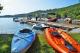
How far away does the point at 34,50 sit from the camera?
15.2m

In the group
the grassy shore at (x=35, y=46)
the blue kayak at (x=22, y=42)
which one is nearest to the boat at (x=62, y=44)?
the grassy shore at (x=35, y=46)

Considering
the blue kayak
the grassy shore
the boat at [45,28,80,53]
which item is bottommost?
the grassy shore

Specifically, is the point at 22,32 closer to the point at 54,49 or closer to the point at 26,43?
the point at 26,43

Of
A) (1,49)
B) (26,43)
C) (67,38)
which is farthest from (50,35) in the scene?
(1,49)

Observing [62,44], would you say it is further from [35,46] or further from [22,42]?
[22,42]

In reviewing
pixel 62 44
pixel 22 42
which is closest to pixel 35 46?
pixel 22 42

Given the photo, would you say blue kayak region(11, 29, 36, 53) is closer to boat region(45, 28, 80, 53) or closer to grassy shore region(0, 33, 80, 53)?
grassy shore region(0, 33, 80, 53)

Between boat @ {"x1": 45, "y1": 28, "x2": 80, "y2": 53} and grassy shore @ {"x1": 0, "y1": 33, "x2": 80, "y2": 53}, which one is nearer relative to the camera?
boat @ {"x1": 45, "y1": 28, "x2": 80, "y2": 53}

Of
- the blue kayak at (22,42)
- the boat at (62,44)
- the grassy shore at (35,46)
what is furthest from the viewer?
the grassy shore at (35,46)

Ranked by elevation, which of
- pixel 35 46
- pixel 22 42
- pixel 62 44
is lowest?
pixel 35 46

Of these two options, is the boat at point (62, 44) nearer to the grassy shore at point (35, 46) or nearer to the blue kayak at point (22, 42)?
the grassy shore at point (35, 46)

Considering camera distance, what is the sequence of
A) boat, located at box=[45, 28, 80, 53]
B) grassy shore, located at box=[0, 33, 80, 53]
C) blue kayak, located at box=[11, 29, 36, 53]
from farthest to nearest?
grassy shore, located at box=[0, 33, 80, 53], blue kayak, located at box=[11, 29, 36, 53], boat, located at box=[45, 28, 80, 53]

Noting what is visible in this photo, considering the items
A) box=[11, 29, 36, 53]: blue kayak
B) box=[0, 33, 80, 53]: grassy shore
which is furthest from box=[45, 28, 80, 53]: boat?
box=[11, 29, 36, 53]: blue kayak

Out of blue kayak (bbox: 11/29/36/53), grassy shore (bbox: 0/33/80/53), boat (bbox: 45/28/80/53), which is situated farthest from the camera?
grassy shore (bbox: 0/33/80/53)
